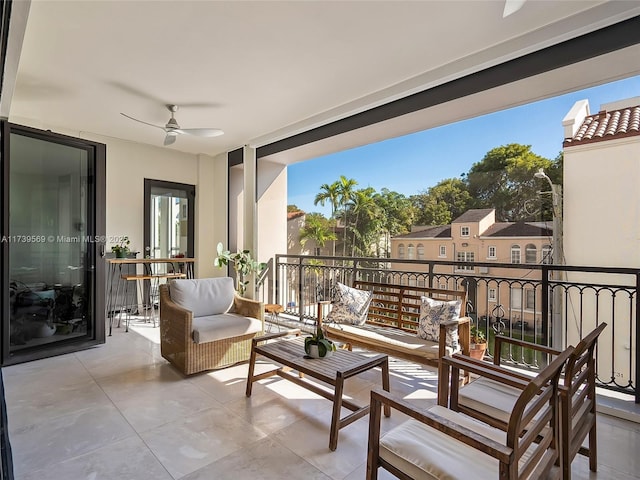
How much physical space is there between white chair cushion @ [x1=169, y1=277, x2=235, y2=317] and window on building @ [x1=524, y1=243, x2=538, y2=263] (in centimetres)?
311

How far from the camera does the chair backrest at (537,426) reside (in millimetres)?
1103

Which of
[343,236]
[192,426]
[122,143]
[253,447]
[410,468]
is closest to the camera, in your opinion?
[410,468]

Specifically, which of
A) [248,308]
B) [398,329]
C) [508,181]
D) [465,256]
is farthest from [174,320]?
[508,181]

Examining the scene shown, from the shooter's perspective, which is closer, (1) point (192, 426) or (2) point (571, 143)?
(1) point (192, 426)

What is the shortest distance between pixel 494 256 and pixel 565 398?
2.36m

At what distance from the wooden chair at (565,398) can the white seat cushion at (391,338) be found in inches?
24.1

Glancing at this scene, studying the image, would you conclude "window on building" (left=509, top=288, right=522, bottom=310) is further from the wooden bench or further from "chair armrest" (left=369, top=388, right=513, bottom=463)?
"chair armrest" (left=369, top=388, right=513, bottom=463)

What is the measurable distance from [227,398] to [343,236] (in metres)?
3.44

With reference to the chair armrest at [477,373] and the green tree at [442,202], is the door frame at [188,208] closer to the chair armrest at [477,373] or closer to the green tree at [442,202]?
the green tree at [442,202]

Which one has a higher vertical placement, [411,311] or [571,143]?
[571,143]

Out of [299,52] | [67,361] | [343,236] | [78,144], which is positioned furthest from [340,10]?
[67,361]

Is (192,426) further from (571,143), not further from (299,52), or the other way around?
(571,143)

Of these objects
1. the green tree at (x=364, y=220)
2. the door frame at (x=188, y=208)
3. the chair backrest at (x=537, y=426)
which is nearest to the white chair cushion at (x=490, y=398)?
the chair backrest at (x=537, y=426)

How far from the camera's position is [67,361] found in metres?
3.41
